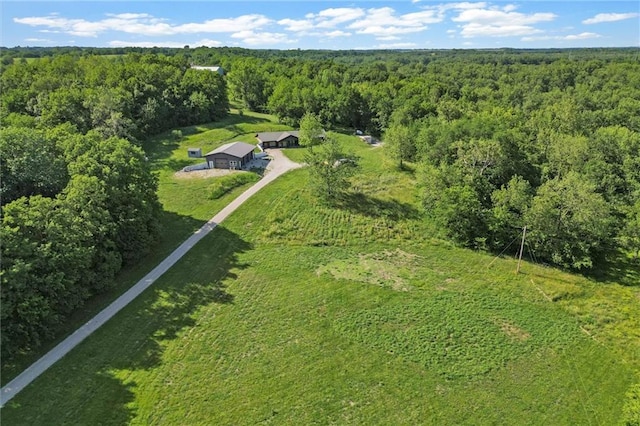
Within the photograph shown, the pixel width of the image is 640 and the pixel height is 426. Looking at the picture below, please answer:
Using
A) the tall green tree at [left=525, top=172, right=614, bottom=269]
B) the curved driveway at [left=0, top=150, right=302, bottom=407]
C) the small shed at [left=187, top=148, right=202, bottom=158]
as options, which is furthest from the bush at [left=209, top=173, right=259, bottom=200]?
the tall green tree at [left=525, top=172, right=614, bottom=269]

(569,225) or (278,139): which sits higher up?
(278,139)

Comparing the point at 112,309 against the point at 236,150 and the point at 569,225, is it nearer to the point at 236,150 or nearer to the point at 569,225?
the point at 236,150

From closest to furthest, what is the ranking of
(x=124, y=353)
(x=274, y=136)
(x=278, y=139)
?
(x=124, y=353) → (x=278, y=139) → (x=274, y=136)

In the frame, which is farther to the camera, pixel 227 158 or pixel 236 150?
pixel 236 150

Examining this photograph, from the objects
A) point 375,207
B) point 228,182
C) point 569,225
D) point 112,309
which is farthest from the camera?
point 228,182

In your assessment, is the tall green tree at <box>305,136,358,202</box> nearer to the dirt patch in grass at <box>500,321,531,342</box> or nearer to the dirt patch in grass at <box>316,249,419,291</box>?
the dirt patch in grass at <box>316,249,419,291</box>

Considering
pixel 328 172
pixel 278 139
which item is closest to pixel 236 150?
pixel 278 139

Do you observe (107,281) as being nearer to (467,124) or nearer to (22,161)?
(22,161)

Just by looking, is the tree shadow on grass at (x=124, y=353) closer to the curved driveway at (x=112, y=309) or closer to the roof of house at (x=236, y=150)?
the curved driveway at (x=112, y=309)
